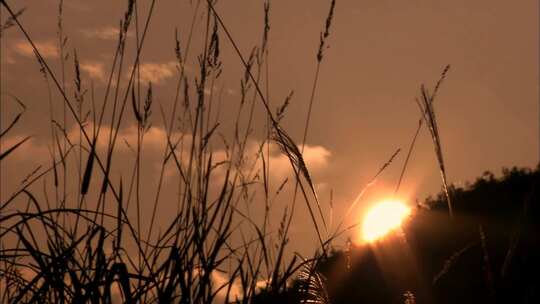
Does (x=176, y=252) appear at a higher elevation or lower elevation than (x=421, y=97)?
lower

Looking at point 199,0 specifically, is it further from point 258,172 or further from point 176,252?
point 176,252

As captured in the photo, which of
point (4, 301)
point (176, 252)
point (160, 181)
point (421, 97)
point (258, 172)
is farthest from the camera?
point (258, 172)

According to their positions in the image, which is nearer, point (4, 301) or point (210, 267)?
point (210, 267)

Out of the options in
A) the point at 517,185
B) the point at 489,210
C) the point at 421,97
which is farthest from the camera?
the point at 517,185

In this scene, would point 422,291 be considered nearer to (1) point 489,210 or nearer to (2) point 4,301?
(2) point 4,301

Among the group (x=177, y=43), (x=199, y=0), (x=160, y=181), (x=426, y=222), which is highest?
(x=426, y=222)

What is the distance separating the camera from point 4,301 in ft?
7.38

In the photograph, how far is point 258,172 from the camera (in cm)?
271

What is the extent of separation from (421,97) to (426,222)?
10.4m

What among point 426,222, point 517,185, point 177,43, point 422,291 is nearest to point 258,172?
point 177,43

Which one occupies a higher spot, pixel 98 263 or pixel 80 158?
pixel 80 158

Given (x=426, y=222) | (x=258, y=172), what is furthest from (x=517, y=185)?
(x=258, y=172)

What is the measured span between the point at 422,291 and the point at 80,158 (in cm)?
148

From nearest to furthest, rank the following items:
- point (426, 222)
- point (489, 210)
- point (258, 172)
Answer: point (258, 172) < point (426, 222) < point (489, 210)
